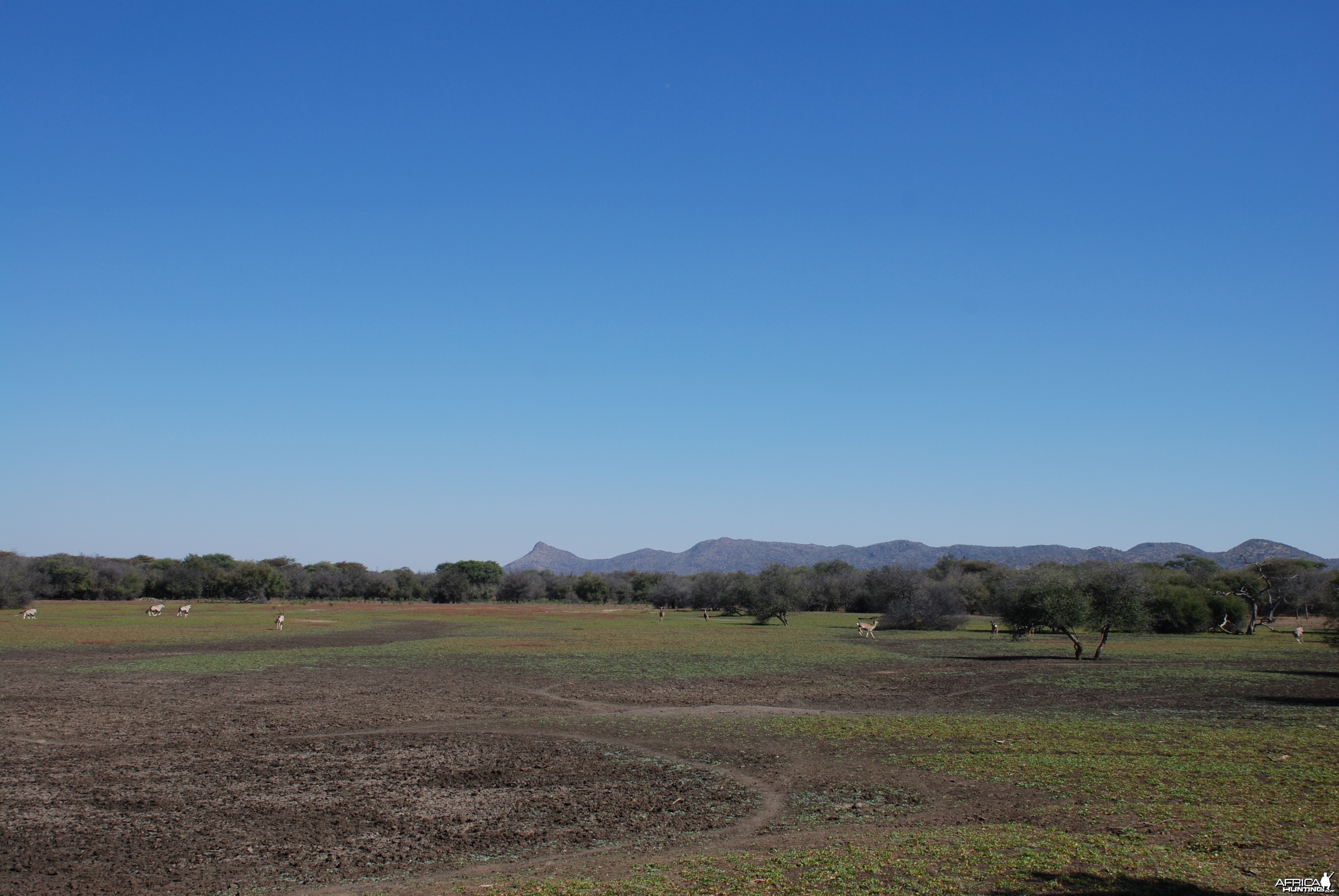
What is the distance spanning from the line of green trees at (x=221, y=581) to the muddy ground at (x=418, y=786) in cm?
8611

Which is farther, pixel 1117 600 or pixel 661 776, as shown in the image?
pixel 1117 600

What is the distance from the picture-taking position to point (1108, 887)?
7375 mm

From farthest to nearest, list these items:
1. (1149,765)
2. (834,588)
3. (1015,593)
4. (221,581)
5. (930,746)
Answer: (221,581), (834,588), (1015,593), (930,746), (1149,765)

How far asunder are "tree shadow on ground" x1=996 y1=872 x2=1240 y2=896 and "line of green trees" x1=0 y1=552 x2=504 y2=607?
102154mm

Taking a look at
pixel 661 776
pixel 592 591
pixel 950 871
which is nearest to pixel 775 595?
pixel 661 776

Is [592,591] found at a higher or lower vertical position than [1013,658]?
lower

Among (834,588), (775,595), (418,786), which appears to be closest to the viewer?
(418,786)

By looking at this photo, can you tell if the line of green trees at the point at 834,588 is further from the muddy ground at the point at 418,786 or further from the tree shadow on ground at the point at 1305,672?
the muddy ground at the point at 418,786

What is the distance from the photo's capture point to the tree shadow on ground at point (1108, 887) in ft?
23.5

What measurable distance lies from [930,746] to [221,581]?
124823mm

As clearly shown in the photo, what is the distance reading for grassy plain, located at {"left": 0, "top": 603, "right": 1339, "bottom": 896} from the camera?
810 centimetres

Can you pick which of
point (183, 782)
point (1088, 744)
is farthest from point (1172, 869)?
point (183, 782)

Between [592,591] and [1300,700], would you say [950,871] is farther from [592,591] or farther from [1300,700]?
[592,591]

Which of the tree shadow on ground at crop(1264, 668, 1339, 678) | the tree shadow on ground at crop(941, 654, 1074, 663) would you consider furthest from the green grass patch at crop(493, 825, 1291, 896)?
the tree shadow on ground at crop(941, 654, 1074, 663)
